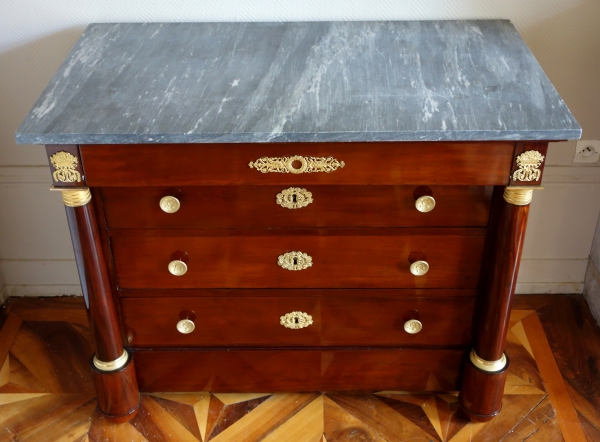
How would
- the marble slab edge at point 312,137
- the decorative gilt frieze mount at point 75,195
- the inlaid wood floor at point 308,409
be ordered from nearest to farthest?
1. the marble slab edge at point 312,137
2. the decorative gilt frieze mount at point 75,195
3. the inlaid wood floor at point 308,409

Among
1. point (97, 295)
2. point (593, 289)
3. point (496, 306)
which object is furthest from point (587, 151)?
point (97, 295)

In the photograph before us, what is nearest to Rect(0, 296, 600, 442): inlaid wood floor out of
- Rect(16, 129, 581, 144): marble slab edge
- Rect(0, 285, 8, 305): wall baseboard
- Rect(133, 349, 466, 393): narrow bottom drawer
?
Rect(133, 349, 466, 393): narrow bottom drawer

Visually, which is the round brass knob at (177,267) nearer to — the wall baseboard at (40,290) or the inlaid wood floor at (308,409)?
the inlaid wood floor at (308,409)

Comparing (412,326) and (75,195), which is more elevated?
(75,195)

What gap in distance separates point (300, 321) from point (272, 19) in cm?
71

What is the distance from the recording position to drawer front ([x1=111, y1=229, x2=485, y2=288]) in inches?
50.7

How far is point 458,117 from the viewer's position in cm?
111

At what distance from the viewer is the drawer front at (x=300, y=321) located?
1382 mm

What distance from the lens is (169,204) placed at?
122cm

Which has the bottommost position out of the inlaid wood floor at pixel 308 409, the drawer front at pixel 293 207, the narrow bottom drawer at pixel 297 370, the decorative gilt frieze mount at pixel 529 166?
the inlaid wood floor at pixel 308 409

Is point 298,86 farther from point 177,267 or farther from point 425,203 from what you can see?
point 177,267

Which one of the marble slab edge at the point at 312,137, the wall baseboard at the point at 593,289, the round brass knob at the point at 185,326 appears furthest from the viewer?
the wall baseboard at the point at 593,289

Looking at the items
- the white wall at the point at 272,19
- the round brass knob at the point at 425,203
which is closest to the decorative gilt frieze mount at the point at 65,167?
the white wall at the point at 272,19

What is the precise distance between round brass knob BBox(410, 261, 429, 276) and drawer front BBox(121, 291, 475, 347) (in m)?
0.09
